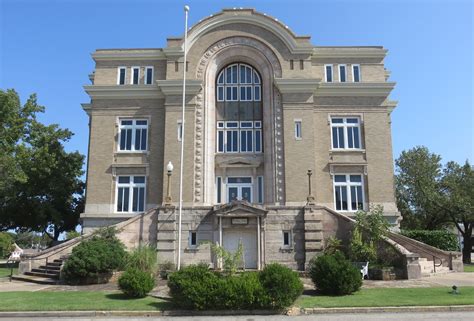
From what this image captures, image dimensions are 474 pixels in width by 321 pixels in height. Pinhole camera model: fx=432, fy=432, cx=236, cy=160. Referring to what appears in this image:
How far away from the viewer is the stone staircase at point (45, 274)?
2294cm

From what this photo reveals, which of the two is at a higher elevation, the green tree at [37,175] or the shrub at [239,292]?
the green tree at [37,175]

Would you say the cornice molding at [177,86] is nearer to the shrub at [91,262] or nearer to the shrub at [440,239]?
the shrub at [91,262]

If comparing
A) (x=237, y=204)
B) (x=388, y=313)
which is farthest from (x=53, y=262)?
(x=388, y=313)

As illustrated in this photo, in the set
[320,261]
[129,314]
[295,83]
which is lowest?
[129,314]

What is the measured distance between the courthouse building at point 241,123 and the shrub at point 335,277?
13872 millimetres

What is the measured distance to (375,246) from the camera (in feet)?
79.3

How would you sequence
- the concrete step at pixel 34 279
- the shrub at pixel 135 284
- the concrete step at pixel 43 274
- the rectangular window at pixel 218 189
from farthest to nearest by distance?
the rectangular window at pixel 218 189, the concrete step at pixel 43 274, the concrete step at pixel 34 279, the shrub at pixel 135 284

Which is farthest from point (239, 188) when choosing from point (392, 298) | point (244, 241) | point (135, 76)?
point (392, 298)

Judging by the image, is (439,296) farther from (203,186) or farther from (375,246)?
(203,186)

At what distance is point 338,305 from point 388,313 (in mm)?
1581

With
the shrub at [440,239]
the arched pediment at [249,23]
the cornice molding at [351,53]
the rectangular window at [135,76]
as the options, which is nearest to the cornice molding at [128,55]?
the rectangular window at [135,76]

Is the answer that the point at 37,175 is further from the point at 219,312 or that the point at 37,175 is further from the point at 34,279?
the point at 219,312

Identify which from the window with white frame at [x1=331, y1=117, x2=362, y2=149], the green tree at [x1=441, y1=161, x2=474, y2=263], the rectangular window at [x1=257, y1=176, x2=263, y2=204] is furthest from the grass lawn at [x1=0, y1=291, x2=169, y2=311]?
the green tree at [x1=441, y1=161, x2=474, y2=263]

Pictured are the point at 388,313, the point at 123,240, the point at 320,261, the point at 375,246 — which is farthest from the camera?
the point at 123,240
